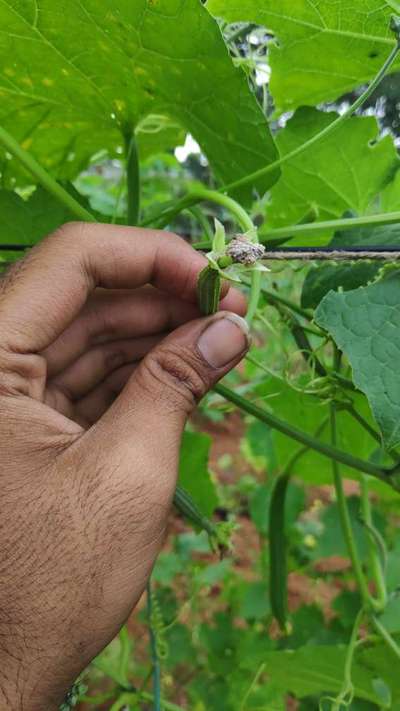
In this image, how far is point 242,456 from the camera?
13.4ft

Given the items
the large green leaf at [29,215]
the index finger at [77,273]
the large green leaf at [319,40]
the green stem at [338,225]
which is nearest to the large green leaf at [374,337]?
the green stem at [338,225]

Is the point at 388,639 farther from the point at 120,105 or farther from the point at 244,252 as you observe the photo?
the point at 120,105

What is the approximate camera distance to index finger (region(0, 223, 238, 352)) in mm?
752

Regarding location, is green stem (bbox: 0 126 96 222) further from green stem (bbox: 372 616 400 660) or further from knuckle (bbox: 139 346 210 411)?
green stem (bbox: 372 616 400 660)

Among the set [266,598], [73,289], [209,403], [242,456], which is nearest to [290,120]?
[73,289]

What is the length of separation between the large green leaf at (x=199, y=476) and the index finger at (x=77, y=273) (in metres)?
0.41

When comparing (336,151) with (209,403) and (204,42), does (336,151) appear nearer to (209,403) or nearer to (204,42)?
(204,42)

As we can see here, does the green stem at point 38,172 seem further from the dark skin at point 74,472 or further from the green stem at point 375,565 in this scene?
the green stem at point 375,565

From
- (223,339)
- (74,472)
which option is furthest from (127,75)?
(74,472)

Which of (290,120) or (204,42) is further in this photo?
(290,120)

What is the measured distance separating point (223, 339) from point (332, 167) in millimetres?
429

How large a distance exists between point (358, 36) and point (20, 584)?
722 millimetres

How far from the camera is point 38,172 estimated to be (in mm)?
838

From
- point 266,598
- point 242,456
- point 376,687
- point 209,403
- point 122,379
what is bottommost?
point 242,456
